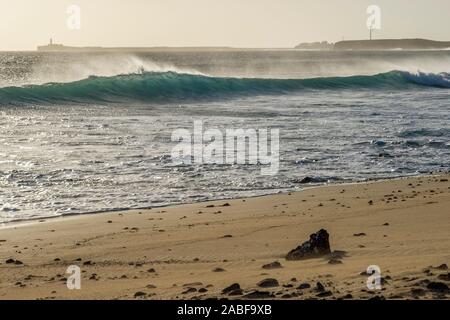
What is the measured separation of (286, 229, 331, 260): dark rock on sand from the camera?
27.4 ft

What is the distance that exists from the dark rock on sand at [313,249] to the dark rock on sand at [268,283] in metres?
1.35

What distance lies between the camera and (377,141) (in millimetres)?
21094

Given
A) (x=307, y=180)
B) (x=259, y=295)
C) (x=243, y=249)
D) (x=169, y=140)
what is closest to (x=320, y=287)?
(x=259, y=295)

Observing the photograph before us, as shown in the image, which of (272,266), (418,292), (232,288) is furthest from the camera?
(272,266)

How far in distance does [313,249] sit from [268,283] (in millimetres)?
1531

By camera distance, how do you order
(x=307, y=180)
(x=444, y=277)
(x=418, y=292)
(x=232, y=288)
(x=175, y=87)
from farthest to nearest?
1. (x=175, y=87)
2. (x=307, y=180)
3. (x=232, y=288)
4. (x=444, y=277)
5. (x=418, y=292)

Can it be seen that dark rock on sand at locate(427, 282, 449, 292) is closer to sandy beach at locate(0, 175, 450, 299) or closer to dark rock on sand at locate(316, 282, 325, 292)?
sandy beach at locate(0, 175, 450, 299)

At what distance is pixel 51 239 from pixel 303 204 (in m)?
4.06

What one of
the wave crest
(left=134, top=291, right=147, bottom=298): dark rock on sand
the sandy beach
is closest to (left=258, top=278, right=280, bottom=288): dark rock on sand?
the sandy beach

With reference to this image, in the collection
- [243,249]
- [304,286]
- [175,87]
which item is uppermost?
[175,87]

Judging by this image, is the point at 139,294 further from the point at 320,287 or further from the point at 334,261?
the point at 334,261

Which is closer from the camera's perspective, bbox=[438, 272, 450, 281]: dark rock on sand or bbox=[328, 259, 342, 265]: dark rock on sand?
bbox=[438, 272, 450, 281]: dark rock on sand

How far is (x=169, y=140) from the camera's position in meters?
21.3

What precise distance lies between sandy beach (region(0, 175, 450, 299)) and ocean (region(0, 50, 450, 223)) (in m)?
1.37
